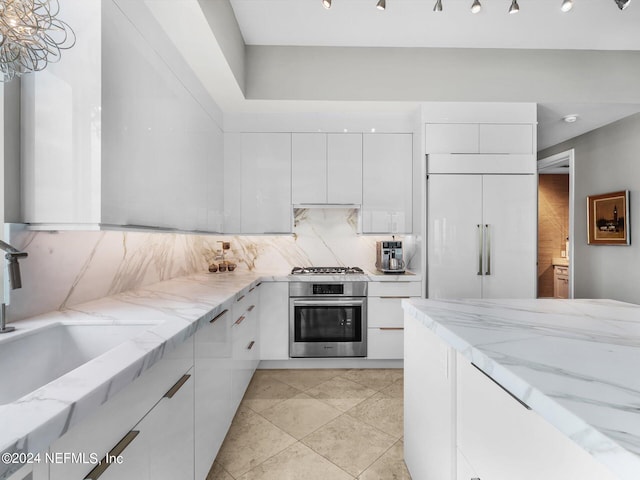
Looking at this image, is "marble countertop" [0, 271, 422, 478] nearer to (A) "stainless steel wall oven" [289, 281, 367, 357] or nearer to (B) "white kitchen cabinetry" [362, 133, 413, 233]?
(A) "stainless steel wall oven" [289, 281, 367, 357]

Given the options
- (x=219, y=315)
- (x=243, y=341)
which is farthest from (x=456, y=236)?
(x=219, y=315)

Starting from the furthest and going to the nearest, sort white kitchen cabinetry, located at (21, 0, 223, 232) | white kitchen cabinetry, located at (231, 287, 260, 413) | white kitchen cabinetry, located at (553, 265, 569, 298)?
white kitchen cabinetry, located at (553, 265, 569, 298) → white kitchen cabinetry, located at (231, 287, 260, 413) → white kitchen cabinetry, located at (21, 0, 223, 232)

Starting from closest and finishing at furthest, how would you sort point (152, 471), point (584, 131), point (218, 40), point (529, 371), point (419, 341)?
point (529, 371) < point (152, 471) < point (419, 341) < point (218, 40) < point (584, 131)

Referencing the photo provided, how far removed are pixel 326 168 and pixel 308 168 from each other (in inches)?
7.2

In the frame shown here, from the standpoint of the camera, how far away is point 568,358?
0.75 meters

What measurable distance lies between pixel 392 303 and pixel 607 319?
1.78 meters

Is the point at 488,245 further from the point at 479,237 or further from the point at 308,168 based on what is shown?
the point at 308,168

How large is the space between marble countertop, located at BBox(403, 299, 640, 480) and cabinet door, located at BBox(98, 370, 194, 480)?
977mm

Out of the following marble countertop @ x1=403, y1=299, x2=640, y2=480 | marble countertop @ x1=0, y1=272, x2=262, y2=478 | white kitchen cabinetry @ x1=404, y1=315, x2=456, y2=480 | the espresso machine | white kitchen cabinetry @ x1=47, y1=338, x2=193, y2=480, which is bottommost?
white kitchen cabinetry @ x1=404, y1=315, x2=456, y2=480

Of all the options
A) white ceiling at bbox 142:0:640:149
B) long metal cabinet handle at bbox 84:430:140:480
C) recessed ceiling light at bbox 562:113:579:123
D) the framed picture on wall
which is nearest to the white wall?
the framed picture on wall

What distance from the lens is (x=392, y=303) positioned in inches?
112

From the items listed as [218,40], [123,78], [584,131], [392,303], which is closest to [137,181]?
[123,78]

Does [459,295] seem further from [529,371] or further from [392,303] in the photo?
[529,371]

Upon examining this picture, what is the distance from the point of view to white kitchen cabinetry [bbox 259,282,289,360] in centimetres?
282
